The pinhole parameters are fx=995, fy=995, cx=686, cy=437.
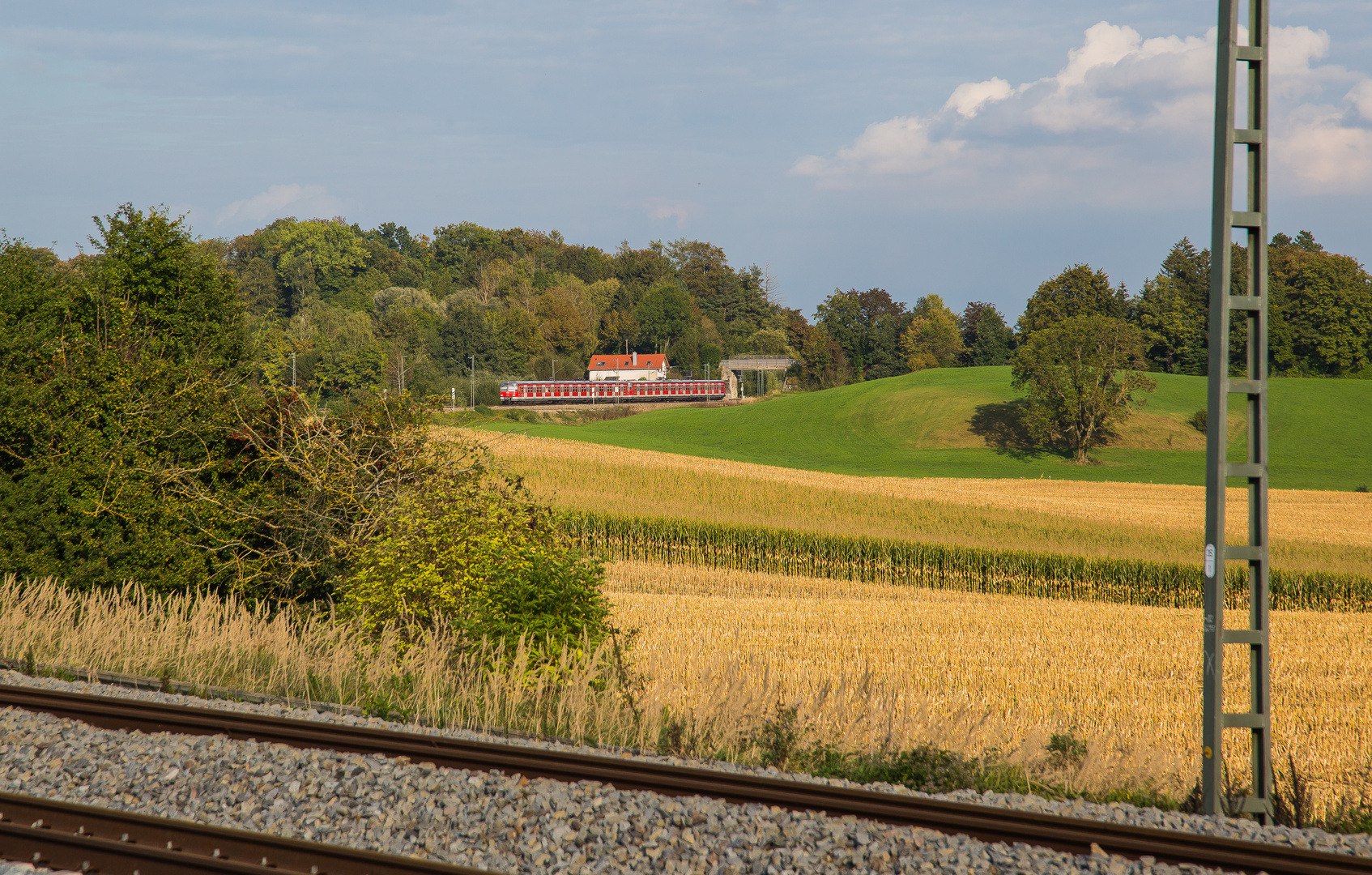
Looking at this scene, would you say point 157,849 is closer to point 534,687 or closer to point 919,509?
point 534,687

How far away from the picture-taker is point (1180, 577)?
1014 inches

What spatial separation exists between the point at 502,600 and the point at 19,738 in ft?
14.1

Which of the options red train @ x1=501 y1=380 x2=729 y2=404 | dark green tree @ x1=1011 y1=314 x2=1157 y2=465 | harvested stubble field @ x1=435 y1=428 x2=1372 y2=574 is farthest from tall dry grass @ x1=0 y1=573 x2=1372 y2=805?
red train @ x1=501 y1=380 x2=729 y2=404

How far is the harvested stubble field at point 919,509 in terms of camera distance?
30.2m

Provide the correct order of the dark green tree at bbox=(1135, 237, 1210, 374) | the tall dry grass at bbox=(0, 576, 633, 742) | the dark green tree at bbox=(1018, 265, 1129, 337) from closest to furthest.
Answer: the tall dry grass at bbox=(0, 576, 633, 742) < the dark green tree at bbox=(1018, 265, 1129, 337) < the dark green tree at bbox=(1135, 237, 1210, 374)

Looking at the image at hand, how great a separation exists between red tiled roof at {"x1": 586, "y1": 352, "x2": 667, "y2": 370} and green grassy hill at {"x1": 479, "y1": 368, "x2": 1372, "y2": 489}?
3359 centimetres

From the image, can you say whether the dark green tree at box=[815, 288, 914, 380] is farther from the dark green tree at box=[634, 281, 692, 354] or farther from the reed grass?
the reed grass

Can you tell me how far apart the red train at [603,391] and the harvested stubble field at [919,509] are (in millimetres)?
58823

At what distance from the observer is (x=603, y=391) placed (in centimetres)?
11075

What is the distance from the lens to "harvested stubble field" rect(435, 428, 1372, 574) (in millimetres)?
30203

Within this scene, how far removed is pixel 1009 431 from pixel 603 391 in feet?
158

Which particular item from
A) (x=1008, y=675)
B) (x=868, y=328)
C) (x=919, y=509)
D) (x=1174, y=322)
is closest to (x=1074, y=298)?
(x=1174, y=322)

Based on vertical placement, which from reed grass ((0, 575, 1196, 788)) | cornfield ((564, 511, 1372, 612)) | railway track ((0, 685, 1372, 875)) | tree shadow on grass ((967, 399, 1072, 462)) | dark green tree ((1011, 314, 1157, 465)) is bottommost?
cornfield ((564, 511, 1372, 612))

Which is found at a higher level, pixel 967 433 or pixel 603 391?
pixel 603 391
